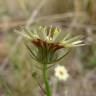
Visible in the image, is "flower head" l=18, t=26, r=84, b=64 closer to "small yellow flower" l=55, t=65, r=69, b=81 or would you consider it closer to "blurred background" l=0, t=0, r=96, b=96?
"blurred background" l=0, t=0, r=96, b=96

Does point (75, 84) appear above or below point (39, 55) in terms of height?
below

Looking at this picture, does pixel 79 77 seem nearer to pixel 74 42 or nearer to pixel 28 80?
pixel 28 80

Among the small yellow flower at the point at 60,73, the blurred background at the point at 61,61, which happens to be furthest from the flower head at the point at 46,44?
the small yellow flower at the point at 60,73

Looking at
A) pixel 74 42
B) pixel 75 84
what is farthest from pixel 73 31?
pixel 74 42

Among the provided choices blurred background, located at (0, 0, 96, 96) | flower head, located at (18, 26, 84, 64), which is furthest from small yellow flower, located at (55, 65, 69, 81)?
flower head, located at (18, 26, 84, 64)

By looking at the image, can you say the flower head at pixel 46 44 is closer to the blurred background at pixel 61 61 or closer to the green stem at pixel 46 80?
the green stem at pixel 46 80

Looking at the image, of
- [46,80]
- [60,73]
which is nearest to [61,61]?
[60,73]
